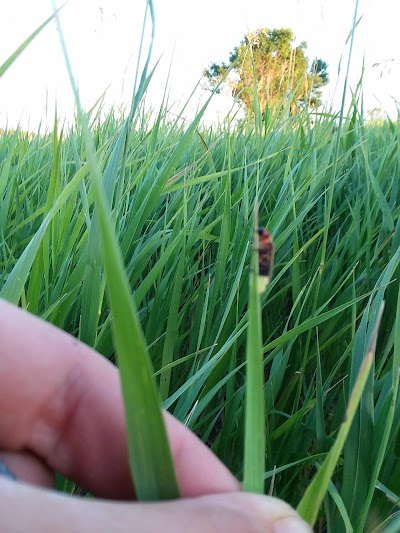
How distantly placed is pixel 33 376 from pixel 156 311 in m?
0.24

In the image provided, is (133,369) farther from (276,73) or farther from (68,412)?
(276,73)

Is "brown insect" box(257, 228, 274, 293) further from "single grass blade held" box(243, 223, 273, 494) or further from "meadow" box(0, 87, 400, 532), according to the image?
"meadow" box(0, 87, 400, 532)

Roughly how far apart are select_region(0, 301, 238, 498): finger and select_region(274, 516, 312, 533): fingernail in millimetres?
88

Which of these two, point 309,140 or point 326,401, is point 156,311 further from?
point 309,140

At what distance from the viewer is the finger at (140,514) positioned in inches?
8.7

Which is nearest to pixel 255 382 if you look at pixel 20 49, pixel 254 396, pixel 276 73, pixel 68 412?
pixel 254 396

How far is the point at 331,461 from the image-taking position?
26 centimetres

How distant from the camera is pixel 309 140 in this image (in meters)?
1.20

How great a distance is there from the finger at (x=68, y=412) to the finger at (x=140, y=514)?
0.28 feet

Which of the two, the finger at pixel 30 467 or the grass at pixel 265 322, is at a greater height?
the grass at pixel 265 322

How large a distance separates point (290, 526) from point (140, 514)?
0.08 metres

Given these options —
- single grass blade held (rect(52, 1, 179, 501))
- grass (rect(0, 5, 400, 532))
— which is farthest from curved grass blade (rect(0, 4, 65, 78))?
single grass blade held (rect(52, 1, 179, 501))

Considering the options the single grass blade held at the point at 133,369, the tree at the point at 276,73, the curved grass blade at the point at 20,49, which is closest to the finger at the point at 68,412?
the single grass blade held at the point at 133,369

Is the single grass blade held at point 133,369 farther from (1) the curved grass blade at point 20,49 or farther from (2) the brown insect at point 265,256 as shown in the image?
Result: (1) the curved grass blade at point 20,49
